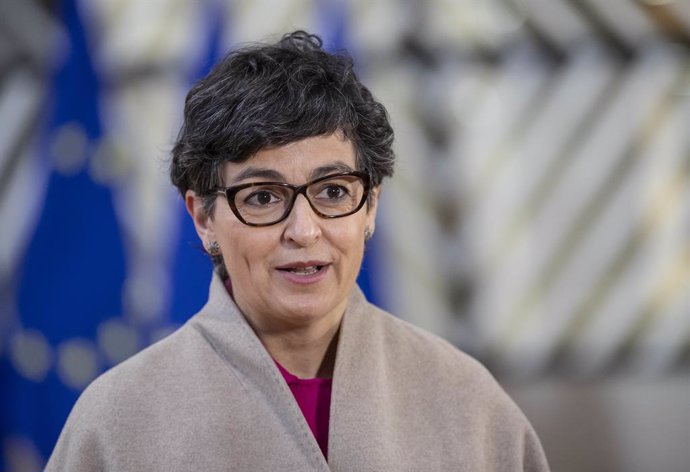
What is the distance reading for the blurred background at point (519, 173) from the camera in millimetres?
3133

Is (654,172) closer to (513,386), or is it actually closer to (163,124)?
(513,386)

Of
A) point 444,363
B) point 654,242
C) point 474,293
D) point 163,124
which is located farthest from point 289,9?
point 444,363

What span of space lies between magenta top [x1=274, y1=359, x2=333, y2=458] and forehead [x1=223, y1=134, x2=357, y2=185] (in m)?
0.26

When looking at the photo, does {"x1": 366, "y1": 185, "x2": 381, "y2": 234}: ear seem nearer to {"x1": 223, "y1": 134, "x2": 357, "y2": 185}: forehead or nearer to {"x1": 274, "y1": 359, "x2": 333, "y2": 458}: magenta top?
{"x1": 223, "y1": 134, "x2": 357, "y2": 185}: forehead

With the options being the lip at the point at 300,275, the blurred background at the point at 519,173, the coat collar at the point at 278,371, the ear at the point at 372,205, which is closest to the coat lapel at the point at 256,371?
the coat collar at the point at 278,371

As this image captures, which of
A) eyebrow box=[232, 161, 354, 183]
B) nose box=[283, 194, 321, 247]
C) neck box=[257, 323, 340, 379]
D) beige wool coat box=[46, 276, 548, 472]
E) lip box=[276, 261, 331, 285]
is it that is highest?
eyebrow box=[232, 161, 354, 183]

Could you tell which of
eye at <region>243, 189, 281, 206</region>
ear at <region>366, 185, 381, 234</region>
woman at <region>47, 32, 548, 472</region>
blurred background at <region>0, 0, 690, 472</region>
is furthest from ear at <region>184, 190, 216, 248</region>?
blurred background at <region>0, 0, 690, 472</region>

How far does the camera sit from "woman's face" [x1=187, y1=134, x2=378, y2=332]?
1.23 m

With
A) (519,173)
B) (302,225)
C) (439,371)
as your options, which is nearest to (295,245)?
(302,225)

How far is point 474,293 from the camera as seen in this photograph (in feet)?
10.8

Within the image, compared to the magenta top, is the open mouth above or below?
above

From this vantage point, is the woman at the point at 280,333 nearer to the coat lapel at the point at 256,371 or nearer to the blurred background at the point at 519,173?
the coat lapel at the point at 256,371

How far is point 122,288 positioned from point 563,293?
58.3 inches

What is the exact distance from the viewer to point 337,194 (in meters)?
1.27
